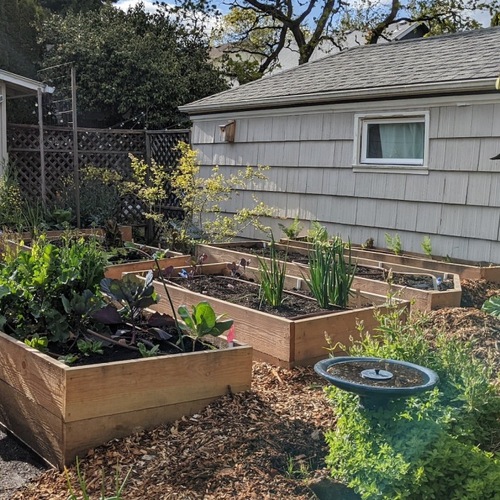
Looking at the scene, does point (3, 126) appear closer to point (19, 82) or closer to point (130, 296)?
point (19, 82)

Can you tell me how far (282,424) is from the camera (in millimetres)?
2943

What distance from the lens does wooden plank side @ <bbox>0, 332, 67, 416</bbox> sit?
278cm

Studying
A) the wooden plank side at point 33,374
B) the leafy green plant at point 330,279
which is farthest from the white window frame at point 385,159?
the wooden plank side at point 33,374

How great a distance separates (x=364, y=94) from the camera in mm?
7023

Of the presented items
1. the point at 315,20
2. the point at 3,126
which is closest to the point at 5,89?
the point at 3,126

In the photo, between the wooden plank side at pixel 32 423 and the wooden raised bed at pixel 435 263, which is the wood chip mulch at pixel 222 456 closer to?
the wooden plank side at pixel 32 423

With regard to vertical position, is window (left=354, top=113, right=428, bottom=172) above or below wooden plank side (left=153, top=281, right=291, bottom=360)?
above

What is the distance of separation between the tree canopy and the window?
44.2 ft

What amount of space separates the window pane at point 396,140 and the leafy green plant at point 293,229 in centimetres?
126

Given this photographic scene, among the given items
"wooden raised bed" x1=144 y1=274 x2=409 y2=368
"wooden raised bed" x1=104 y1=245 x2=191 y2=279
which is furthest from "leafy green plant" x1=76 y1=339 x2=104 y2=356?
"wooden raised bed" x1=104 y1=245 x2=191 y2=279

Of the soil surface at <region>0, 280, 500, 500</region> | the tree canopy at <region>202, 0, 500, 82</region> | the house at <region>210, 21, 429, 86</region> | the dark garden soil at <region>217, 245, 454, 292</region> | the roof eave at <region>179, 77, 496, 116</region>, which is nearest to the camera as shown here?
the soil surface at <region>0, 280, 500, 500</region>

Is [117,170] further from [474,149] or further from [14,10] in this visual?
[14,10]

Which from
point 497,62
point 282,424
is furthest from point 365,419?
point 497,62

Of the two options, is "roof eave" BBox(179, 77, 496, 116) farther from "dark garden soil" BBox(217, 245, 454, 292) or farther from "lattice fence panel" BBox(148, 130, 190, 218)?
"dark garden soil" BBox(217, 245, 454, 292)
